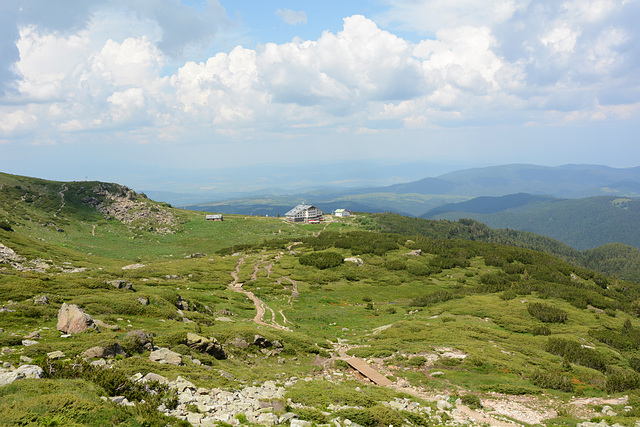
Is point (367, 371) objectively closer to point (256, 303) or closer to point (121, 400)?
point (121, 400)

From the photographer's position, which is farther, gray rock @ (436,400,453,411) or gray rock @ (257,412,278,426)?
gray rock @ (436,400,453,411)

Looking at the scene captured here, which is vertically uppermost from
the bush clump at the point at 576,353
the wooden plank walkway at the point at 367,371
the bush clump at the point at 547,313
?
the wooden plank walkway at the point at 367,371

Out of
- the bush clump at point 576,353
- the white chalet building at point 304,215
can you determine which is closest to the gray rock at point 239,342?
the bush clump at point 576,353

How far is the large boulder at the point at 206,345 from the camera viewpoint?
24.5 metres

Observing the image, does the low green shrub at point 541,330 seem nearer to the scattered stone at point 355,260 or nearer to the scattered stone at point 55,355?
the scattered stone at point 355,260

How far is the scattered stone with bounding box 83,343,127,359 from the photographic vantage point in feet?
61.0

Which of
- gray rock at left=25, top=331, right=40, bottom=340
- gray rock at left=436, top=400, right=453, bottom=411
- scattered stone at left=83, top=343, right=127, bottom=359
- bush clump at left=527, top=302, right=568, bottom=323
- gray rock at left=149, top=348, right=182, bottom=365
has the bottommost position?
bush clump at left=527, top=302, right=568, bottom=323

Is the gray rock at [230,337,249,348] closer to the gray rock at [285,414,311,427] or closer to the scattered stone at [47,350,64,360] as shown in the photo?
the scattered stone at [47,350,64,360]

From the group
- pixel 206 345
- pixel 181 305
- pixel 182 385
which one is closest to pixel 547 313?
pixel 206 345

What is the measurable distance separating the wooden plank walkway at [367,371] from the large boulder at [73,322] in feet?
68.7

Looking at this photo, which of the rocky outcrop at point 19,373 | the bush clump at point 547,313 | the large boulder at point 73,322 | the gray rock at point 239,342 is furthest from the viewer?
the bush clump at point 547,313

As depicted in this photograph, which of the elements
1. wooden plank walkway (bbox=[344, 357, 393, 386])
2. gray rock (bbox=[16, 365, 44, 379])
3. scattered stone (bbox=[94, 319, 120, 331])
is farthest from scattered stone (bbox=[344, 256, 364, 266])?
gray rock (bbox=[16, 365, 44, 379])

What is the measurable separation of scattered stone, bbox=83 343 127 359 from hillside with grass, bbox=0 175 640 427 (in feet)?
0.26

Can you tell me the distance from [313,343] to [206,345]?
1273cm
